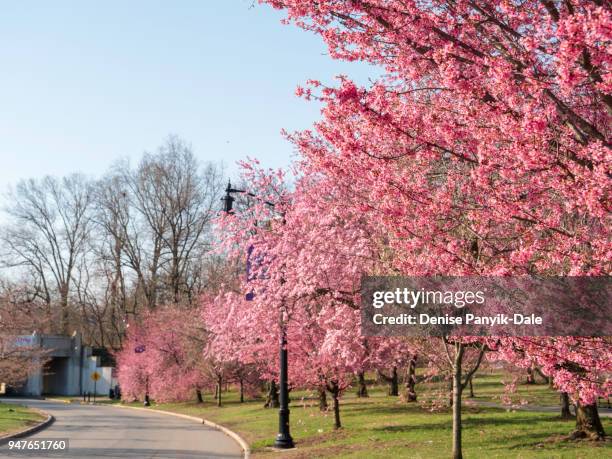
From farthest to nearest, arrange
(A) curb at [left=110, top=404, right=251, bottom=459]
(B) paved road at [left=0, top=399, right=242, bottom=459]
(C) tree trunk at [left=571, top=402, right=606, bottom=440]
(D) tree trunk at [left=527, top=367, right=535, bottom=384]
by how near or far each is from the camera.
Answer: (D) tree trunk at [left=527, top=367, right=535, bottom=384]
(A) curb at [left=110, top=404, right=251, bottom=459]
(B) paved road at [left=0, top=399, right=242, bottom=459]
(C) tree trunk at [left=571, top=402, right=606, bottom=440]

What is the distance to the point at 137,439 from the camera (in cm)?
2130

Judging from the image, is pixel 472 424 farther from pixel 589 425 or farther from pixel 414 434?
pixel 589 425

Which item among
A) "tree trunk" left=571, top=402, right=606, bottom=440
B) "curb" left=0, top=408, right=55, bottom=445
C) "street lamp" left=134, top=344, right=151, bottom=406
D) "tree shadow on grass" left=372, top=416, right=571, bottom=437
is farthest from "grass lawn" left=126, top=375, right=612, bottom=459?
"street lamp" left=134, top=344, right=151, bottom=406

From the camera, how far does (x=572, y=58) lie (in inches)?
263

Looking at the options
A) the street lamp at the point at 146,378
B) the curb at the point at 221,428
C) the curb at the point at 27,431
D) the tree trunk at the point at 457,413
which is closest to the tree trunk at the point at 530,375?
the tree trunk at the point at 457,413

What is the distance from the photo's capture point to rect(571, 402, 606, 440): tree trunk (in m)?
15.6

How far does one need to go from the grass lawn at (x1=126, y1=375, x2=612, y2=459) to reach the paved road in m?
1.12

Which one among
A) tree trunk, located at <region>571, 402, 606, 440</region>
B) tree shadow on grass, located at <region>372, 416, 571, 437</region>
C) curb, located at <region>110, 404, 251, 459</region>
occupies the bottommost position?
curb, located at <region>110, 404, 251, 459</region>

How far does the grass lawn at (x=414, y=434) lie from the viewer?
1473 centimetres

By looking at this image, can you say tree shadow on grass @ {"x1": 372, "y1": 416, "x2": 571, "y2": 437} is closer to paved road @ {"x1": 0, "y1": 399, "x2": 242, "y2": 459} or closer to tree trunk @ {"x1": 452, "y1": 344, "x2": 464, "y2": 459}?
paved road @ {"x1": 0, "y1": 399, "x2": 242, "y2": 459}

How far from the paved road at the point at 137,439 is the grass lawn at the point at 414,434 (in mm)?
1124

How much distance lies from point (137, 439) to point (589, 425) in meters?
12.9

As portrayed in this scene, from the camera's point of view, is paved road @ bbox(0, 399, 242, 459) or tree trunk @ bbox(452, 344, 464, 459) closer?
tree trunk @ bbox(452, 344, 464, 459)

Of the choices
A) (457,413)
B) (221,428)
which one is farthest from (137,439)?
(457,413)
